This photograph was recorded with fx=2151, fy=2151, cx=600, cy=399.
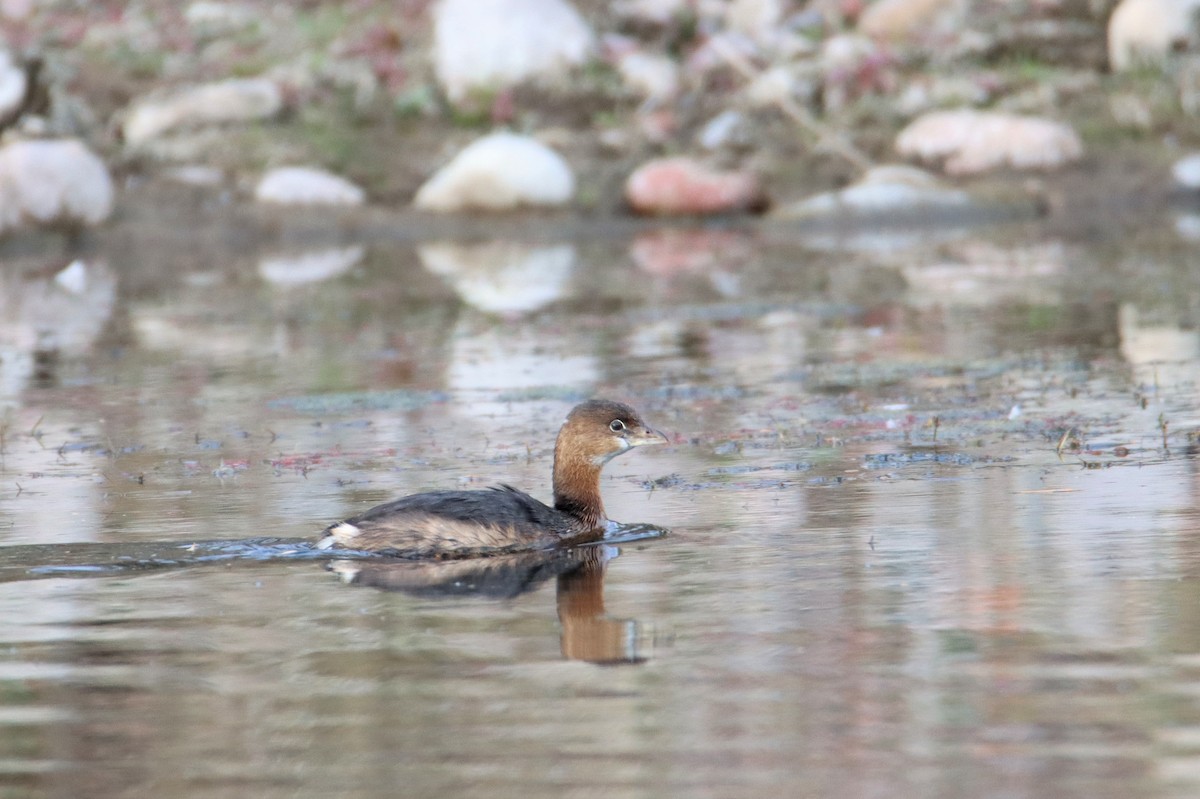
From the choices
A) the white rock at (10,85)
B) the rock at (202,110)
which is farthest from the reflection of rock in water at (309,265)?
the white rock at (10,85)

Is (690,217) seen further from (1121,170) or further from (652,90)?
(1121,170)

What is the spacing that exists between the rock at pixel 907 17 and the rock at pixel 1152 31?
9.06 ft

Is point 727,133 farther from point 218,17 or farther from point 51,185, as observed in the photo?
point 218,17

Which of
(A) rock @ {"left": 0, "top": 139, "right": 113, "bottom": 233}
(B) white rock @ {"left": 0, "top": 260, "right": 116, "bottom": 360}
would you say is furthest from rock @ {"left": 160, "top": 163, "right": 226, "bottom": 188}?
(B) white rock @ {"left": 0, "top": 260, "right": 116, "bottom": 360}

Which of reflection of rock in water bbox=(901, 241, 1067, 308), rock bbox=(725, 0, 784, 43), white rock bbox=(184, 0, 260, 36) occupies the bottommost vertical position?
reflection of rock in water bbox=(901, 241, 1067, 308)

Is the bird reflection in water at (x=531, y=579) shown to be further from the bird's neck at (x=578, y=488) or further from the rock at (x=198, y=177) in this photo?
the rock at (x=198, y=177)

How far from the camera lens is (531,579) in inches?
338

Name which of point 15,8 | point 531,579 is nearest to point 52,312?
point 531,579

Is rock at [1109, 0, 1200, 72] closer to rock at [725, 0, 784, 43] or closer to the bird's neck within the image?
rock at [725, 0, 784, 43]

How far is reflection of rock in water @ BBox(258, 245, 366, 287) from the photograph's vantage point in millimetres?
24734

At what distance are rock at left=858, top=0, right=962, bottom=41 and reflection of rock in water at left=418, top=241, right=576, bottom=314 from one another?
8.00 m

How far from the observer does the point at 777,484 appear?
10383 millimetres

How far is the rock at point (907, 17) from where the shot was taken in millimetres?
33625

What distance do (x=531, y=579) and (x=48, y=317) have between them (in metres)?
13.7
